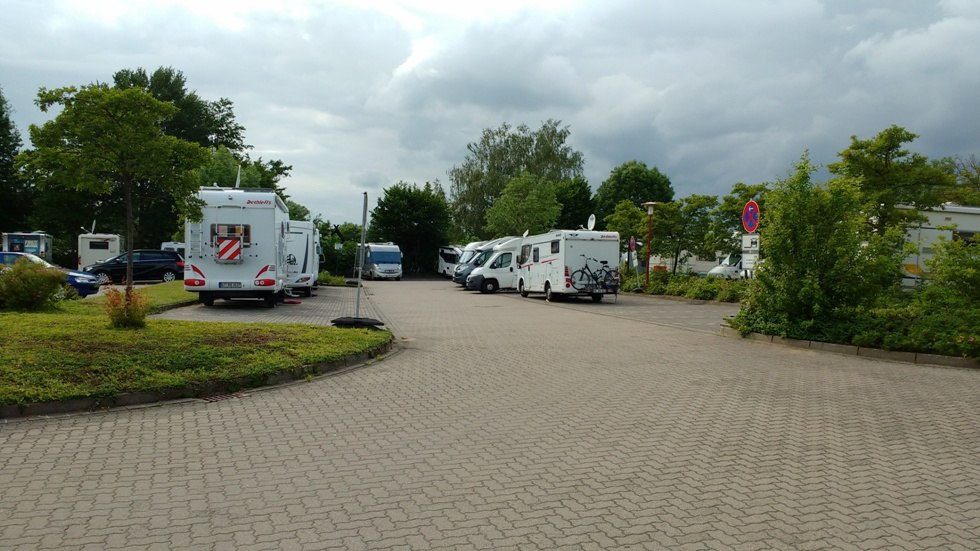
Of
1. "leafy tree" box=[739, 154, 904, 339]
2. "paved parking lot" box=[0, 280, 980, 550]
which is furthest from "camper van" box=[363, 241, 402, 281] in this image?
"paved parking lot" box=[0, 280, 980, 550]

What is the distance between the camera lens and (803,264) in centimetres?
1398

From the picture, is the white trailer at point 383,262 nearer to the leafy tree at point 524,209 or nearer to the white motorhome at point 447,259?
the white motorhome at point 447,259

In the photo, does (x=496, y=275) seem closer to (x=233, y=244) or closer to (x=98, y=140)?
(x=233, y=244)

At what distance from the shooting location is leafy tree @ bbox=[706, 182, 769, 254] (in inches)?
1203

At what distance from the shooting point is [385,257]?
52094mm

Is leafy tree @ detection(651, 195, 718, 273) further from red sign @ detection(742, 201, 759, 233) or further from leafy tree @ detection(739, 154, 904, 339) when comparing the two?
leafy tree @ detection(739, 154, 904, 339)

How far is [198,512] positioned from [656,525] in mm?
2826

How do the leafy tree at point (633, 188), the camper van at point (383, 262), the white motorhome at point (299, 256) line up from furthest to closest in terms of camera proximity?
the leafy tree at point (633, 188) < the camper van at point (383, 262) < the white motorhome at point (299, 256)

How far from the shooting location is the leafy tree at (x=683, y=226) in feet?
108

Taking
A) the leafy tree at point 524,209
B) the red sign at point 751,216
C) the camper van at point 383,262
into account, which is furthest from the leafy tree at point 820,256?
the camper van at point 383,262

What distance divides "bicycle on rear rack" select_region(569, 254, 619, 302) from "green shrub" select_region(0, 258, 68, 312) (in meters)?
16.7

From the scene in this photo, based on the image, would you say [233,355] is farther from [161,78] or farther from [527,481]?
[161,78]

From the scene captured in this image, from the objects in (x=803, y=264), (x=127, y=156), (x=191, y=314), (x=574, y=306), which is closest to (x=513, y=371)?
(x=803, y=264)

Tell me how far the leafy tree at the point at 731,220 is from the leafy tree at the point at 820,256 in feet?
53.8
